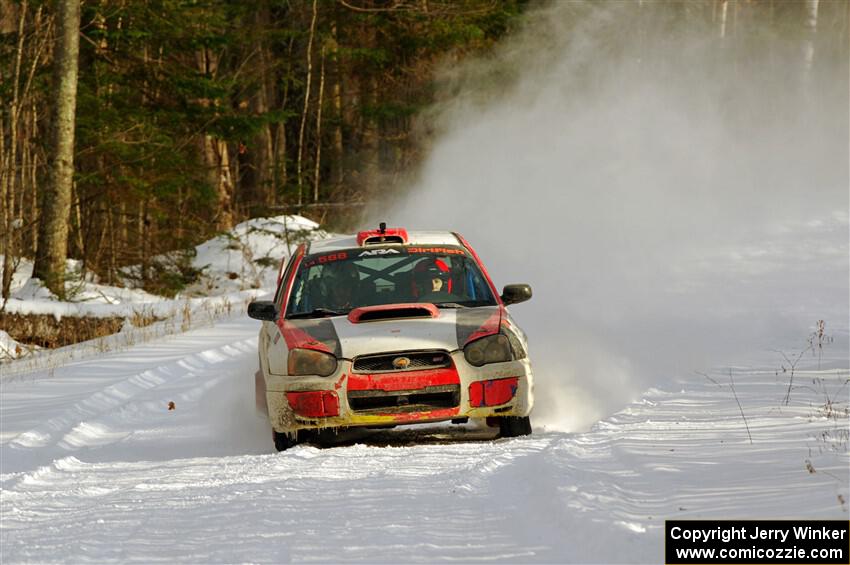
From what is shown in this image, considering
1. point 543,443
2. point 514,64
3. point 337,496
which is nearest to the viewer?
point 337,496

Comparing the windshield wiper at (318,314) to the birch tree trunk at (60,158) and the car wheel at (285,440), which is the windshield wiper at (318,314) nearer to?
the car wheel at (285,440)

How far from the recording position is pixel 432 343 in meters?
8.28

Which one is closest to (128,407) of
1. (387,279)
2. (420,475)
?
(387,279)

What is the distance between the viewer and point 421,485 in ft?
21.4

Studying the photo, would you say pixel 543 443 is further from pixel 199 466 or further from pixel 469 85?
pixel 469 85

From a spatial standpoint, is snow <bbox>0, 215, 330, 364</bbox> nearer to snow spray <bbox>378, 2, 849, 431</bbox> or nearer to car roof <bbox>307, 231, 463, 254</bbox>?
snow spray <bbox>378, 2, 849, 431</bbox>

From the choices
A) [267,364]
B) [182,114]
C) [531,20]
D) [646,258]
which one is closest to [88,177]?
[182,114]

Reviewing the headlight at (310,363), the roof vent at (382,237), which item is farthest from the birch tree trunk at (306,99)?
the headlight at (310,363)

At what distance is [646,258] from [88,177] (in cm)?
1000

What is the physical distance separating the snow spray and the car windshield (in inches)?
51.5

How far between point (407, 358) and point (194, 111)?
16534 mm

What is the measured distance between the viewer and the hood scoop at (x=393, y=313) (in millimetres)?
8641

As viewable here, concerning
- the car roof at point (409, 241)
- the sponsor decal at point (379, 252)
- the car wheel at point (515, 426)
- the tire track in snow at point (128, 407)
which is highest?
the car roof at point (409, 241)

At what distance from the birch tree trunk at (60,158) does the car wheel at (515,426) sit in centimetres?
1275
